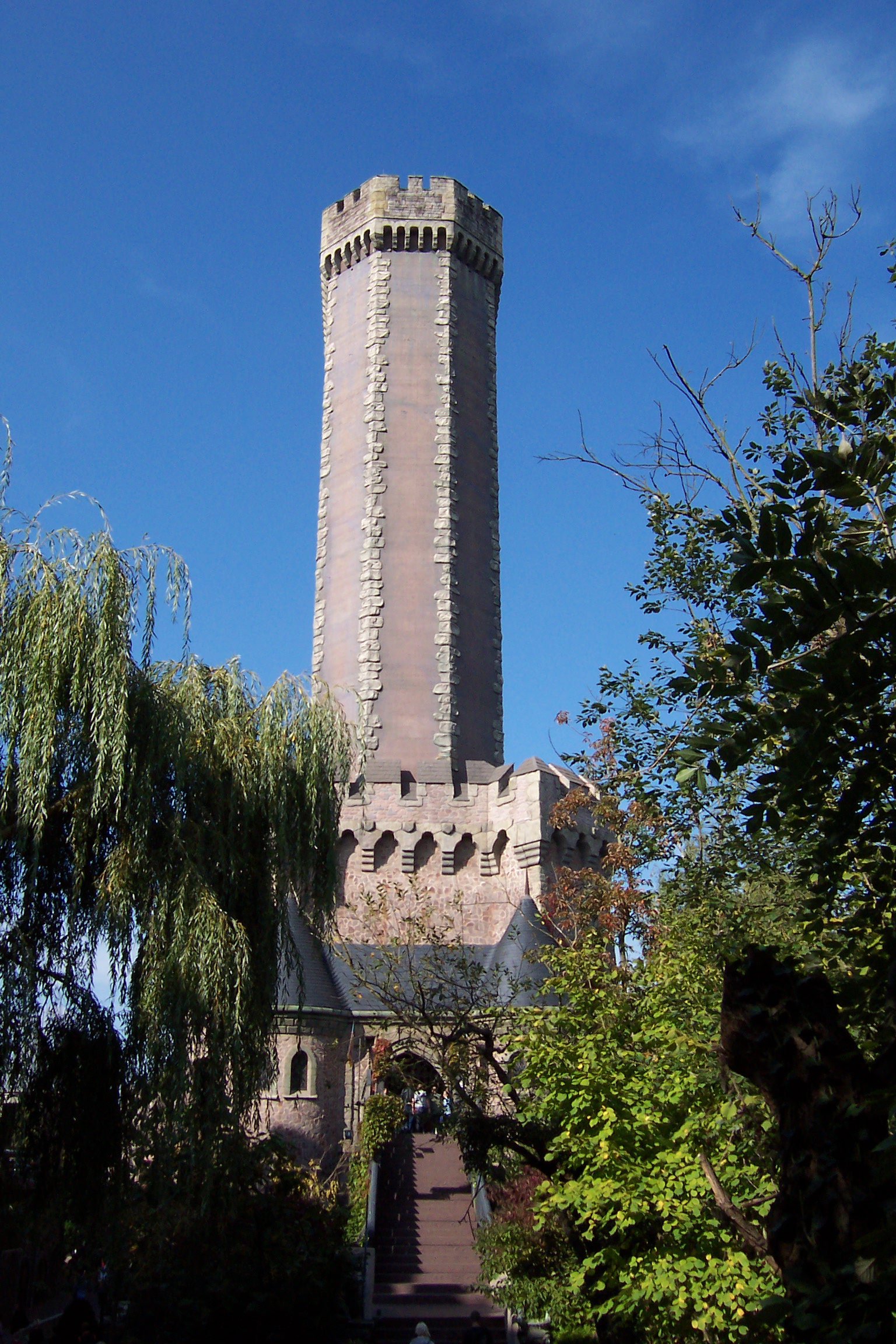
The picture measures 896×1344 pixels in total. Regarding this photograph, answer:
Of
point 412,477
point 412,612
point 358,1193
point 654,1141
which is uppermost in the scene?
point 412,477

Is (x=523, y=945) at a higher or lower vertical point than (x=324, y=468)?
lower

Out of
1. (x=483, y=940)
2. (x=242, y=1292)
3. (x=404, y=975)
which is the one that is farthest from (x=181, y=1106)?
(x=483, y=940)

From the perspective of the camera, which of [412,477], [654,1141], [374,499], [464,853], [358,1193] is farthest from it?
[412,477]

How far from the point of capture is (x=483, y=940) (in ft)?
94.1

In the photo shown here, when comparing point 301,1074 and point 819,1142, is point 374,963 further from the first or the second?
point 819,1142

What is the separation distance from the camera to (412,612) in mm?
30422

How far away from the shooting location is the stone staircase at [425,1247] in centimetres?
1867

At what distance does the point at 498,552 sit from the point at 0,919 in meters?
23.0

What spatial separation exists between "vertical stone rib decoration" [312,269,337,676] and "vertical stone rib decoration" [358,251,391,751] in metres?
1.43

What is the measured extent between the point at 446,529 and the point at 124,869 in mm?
20524

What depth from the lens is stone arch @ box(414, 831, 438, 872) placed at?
29125 millimetres

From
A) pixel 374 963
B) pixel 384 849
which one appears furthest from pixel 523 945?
pixel 384 849

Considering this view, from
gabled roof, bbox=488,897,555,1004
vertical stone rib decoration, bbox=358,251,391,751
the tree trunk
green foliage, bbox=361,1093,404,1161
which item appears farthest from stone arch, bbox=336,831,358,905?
the tree trunk

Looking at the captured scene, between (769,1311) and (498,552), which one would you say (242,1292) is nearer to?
(769,1311)
